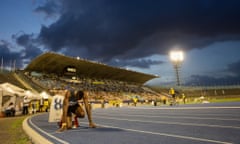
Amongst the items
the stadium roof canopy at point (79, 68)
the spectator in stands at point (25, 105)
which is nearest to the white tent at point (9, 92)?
the spectator in stands at point (25, 105)

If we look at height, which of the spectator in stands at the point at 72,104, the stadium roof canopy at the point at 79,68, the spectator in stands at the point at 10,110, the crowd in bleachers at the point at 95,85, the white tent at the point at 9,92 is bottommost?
the spectator in stands at the point at 10,110

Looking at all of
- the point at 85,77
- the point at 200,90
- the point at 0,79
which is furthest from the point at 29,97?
the point at 200,90

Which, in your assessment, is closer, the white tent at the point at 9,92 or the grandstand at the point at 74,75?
the white tent at the point at 9,92

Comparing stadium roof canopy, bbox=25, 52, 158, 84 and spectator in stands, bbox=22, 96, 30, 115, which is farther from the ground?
stadium roof canopy, bbox=25, 52, 158, 84

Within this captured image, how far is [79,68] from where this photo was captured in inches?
2019

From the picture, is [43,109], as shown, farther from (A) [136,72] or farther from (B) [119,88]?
(A) [136,72]

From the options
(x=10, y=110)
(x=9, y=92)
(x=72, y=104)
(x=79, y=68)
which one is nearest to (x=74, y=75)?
(x=79, y=68)

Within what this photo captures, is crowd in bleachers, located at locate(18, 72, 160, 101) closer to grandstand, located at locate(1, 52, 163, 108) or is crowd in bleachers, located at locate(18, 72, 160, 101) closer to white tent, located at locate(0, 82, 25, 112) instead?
grandstand, located at locate(1, 52, 163, 108)

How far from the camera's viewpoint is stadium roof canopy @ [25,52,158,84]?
43.0 meters

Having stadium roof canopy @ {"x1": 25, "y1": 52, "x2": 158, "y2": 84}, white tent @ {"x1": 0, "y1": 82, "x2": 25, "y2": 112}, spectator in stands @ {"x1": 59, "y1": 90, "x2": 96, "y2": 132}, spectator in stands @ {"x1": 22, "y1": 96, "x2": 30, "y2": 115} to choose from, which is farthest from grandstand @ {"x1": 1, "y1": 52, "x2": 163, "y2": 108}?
spectator in stands @ {"x1": 59, "y1": 90, "x2": 96, "y2": 132}

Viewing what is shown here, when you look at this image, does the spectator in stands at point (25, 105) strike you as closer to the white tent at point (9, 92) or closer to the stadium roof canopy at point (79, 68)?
the white tent at point (9, 92)

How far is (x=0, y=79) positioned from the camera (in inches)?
1427

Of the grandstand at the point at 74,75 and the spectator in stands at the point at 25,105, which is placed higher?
the grandstand at the point at 74,75

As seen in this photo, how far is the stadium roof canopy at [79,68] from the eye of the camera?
43.0 meters
